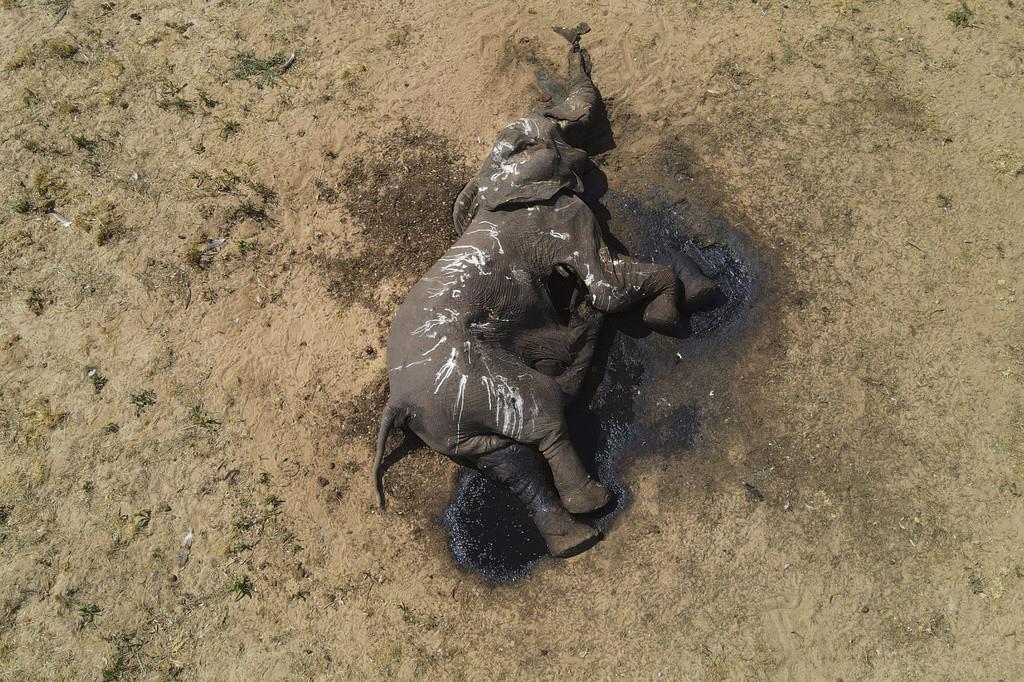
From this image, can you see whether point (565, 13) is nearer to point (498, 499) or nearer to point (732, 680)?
point (498, 499)

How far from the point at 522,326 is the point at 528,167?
142cm

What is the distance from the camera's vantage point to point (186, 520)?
5.88 metres

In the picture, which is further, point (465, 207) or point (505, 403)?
point (465, 207)

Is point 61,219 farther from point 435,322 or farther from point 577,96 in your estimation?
point 577,96

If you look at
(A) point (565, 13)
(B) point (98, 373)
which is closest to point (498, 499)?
(B) point (98, 373)

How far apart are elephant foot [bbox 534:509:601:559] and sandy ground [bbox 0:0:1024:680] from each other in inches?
9.0

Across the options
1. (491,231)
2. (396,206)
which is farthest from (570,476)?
(396,206)

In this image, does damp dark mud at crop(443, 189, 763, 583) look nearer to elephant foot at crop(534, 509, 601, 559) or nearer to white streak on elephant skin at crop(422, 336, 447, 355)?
elephant foot at crop(534, 509, 601, 559)

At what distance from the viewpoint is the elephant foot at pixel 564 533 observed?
5.36 m

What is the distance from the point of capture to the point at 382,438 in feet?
17.8

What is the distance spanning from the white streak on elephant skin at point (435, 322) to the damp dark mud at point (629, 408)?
1.34 metres

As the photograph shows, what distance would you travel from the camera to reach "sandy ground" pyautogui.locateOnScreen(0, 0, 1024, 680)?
5277 mm

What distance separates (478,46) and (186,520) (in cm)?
565

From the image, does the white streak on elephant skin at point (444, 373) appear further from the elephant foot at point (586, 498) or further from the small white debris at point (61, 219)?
the small white debris at point (61, 219)
